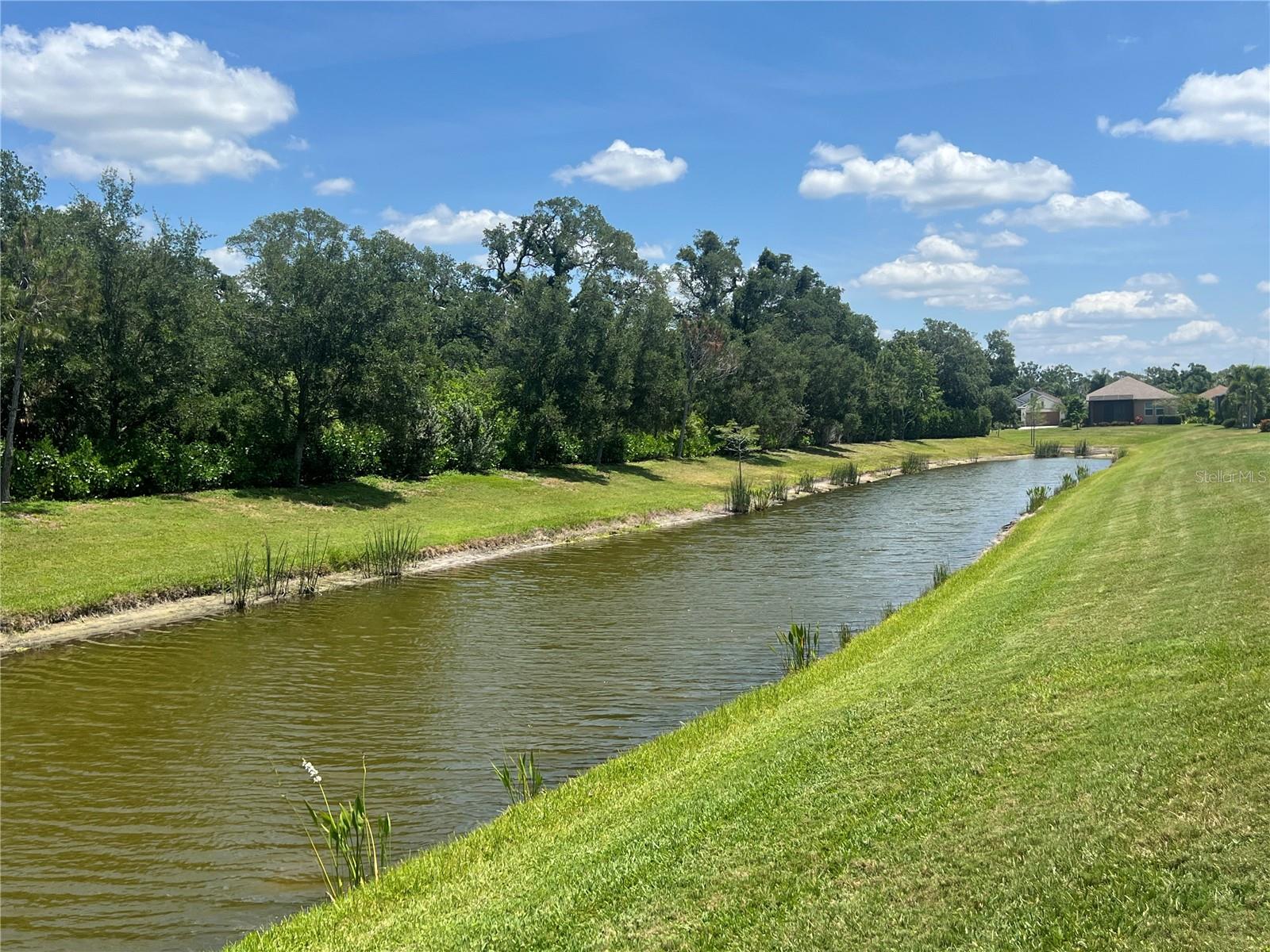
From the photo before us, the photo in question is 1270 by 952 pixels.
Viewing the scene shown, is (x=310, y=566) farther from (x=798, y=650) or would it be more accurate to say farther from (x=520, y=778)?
(x=520, y=778)

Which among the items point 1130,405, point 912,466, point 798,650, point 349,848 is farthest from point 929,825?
point 1130,405

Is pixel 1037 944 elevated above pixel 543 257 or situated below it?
below

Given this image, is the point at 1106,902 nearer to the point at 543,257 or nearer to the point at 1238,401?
the point at 543,257

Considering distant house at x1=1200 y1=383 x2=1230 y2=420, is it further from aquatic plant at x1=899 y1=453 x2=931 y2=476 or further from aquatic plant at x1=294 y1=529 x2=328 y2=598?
aquatic plant at x1=294 y1=529 x2=328 y2=598

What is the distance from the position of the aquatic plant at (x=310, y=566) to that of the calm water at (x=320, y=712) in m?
0.78

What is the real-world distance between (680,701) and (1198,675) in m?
6.87

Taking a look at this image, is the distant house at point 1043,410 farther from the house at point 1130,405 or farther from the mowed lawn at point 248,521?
the mowed lawn at point 248,521

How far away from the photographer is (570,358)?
156 feet

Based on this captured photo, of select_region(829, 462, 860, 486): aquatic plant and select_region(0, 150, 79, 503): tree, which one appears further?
select_region(829, 462, 860, 486): aquatic plant

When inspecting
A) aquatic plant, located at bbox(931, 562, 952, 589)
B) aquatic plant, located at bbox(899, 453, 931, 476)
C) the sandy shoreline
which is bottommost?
the sandy shoreline

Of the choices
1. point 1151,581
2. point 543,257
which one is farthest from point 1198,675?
point 543,257

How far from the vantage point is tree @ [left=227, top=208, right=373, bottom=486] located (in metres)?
32.7

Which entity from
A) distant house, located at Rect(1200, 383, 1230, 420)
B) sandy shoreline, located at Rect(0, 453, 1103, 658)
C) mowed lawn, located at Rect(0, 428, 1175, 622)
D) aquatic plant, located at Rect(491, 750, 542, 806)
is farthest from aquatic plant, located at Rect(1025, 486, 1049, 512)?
distant house, located at Rect(1200, 383, 1230, 420)

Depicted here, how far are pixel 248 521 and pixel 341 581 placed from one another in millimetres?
5633
